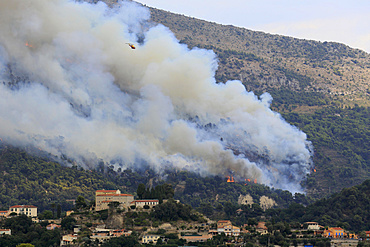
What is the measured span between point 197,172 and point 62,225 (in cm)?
6292

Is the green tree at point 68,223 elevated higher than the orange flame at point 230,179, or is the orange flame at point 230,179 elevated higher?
the orange flame at point 230,179

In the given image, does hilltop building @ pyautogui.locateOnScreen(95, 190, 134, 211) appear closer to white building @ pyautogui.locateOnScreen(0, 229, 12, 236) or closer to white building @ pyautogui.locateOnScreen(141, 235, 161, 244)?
white building @ pyautogui.locateOnScreen(141, 235, 161, 244)

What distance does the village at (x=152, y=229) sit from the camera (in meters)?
126

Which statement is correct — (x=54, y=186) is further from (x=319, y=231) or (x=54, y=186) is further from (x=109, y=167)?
(x=319, y=231)

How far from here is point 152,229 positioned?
423ft

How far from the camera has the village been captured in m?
126

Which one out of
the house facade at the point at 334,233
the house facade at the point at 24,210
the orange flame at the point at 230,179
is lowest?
the house facade at the point at 334,233

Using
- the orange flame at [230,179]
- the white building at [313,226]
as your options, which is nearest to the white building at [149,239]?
the white building at [313,226]

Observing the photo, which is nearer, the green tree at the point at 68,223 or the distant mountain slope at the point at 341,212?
the green tree at the point at 68,223

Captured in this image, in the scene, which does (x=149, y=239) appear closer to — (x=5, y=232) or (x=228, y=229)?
(x=228, y=229)

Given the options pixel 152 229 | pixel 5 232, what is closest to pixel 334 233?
pixel 152 229

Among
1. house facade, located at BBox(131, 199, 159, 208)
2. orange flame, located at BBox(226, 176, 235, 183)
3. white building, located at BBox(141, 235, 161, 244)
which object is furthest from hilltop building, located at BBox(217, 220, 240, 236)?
orange flame, located at BBox(226, 176, 235, 183)

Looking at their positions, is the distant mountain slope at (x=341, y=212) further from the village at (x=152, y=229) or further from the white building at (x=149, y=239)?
the white building at (x=149, y=239)

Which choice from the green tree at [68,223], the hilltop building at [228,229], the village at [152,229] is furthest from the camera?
the hilltop building at [228,229]
